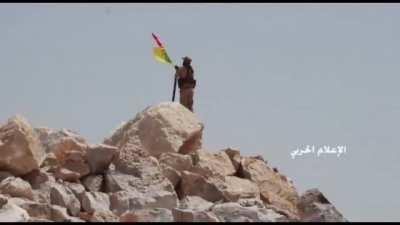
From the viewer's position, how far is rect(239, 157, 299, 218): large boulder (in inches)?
644

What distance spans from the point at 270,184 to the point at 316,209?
2.25 m

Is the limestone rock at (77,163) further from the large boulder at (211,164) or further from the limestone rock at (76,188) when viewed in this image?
the large boulder at (211,164)

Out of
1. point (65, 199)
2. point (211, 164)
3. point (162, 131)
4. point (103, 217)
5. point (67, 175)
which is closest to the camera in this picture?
point (103, 217)

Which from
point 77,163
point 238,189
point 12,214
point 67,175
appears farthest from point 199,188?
point 12,214

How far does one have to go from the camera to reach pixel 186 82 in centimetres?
1925

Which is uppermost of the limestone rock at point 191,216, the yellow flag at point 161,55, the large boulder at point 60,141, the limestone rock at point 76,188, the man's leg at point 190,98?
the yellow flag at point 161,55

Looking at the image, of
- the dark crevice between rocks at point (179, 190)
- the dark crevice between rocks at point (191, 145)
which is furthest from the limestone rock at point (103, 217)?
the dark crevice between rocks at point (191, 145)

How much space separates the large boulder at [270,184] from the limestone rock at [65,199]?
436 centimetres

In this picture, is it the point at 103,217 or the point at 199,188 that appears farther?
the point at 199,188

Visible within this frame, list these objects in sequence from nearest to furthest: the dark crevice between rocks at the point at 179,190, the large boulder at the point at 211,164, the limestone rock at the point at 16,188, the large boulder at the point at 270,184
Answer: the limestone rock at the point at 16,188
the dark crevice between rocks at the point at 179,190
the large boulder at the point at 211,164
the large boulder at the point at 270,184

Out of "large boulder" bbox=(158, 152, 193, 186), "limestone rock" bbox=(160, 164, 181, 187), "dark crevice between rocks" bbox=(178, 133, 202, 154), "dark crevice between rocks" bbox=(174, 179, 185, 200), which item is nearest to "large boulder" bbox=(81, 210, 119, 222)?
"dark crevice between rocks" bbox=(174, 179, 185, 200)

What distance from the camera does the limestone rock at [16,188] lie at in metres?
13.3

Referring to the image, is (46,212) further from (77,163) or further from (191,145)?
(191,145)

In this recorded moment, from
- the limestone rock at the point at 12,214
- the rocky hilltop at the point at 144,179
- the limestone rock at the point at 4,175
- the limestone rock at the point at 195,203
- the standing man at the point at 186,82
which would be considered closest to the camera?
the limestone rock at the point at 12,214
